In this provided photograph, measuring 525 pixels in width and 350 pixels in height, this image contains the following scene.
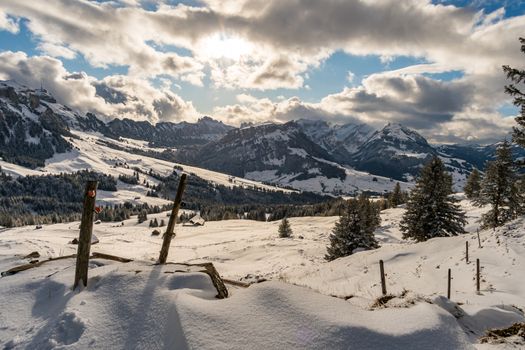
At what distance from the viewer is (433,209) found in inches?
1582

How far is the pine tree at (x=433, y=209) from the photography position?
40.0 m

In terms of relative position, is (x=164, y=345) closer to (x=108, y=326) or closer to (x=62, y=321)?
(x=108, y=326)

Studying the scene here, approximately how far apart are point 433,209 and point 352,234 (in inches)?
371

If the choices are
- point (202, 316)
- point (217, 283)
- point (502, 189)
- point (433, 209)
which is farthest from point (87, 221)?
point (502, 189)

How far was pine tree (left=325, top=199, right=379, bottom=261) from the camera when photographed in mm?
43188

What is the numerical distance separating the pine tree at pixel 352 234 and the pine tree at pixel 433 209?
15.9 feet

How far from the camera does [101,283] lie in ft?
33.5

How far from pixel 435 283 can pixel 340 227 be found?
23.0 metres

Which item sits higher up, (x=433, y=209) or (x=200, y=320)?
(x=200, y=320)

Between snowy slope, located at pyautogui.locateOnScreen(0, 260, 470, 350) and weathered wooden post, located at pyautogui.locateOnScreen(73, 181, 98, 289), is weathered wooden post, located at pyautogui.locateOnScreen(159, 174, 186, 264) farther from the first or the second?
snowy slope, located at pyautogui.locateOnScreen(0, 260, 470, 350)

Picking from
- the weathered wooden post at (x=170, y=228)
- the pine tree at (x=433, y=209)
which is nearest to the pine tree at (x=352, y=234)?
the pine tree at (x=433, y=209)

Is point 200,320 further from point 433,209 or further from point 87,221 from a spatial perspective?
point 433,209

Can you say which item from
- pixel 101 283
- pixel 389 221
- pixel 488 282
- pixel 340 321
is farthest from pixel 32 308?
pixel 389 221

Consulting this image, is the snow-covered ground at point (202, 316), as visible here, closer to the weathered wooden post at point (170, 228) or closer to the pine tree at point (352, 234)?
the weathered wooden post at point (170, 228)
